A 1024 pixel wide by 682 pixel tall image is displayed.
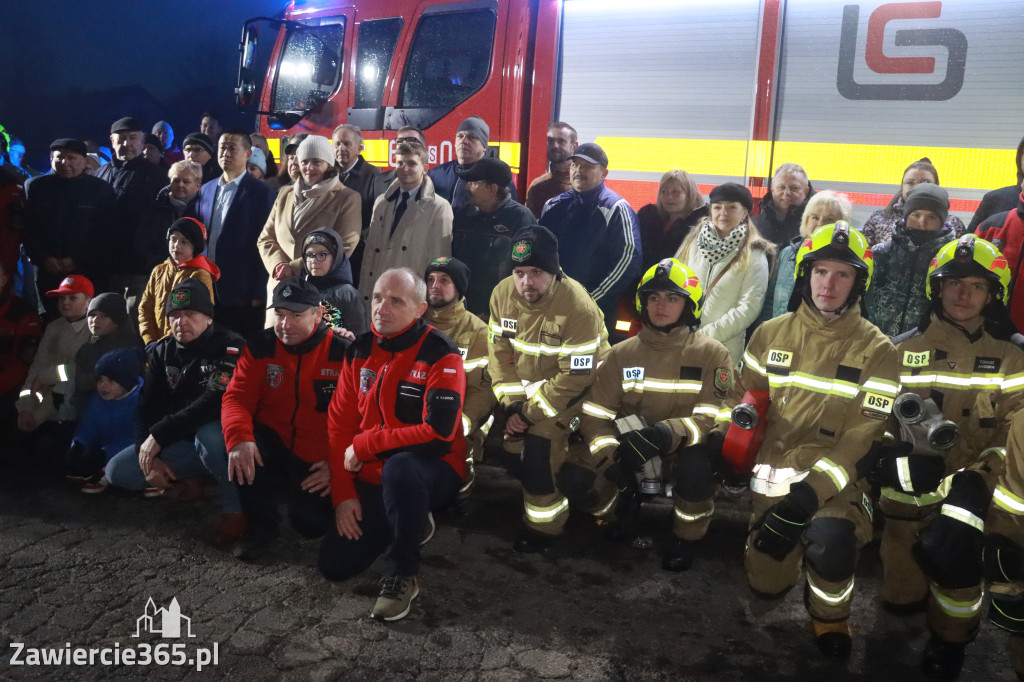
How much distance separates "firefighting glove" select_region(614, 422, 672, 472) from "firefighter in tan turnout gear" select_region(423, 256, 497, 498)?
40.3 inches

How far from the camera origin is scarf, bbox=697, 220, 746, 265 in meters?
4.48

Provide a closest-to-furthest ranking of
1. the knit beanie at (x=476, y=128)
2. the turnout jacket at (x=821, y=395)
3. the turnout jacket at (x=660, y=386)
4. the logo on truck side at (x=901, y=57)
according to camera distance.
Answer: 1. the turnout jacket at (x=821, y=395)
2. the turnout jacket at (x=660, y=386)
3. the logo on truck side at (x=901, y=57)
4. the knit beanie at (x=476, y=128)

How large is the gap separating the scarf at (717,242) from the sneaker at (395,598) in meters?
2.60

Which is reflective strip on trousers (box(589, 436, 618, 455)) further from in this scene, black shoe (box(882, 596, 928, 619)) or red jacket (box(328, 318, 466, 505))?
black shoe (box(882, 596, 928, 619))

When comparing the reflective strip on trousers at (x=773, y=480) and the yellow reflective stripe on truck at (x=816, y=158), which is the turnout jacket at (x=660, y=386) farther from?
the yellow reflective stripe on truck at (x=816, y=158)

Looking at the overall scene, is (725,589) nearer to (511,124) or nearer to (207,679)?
(207,679)

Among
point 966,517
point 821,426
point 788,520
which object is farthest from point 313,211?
point 966,517

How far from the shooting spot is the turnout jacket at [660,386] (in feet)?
12.4

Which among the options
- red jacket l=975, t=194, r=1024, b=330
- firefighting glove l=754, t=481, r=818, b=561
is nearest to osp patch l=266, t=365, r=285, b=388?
firefighting glove l=754, t=481, r=818, b=561

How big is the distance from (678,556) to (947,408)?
1407 millimetres

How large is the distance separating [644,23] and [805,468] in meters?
3.90

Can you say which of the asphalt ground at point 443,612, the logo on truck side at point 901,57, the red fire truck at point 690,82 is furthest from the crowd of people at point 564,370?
the logo on truck side at point 901,57

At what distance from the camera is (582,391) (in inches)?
159

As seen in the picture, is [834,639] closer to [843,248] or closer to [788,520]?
[788,520]
